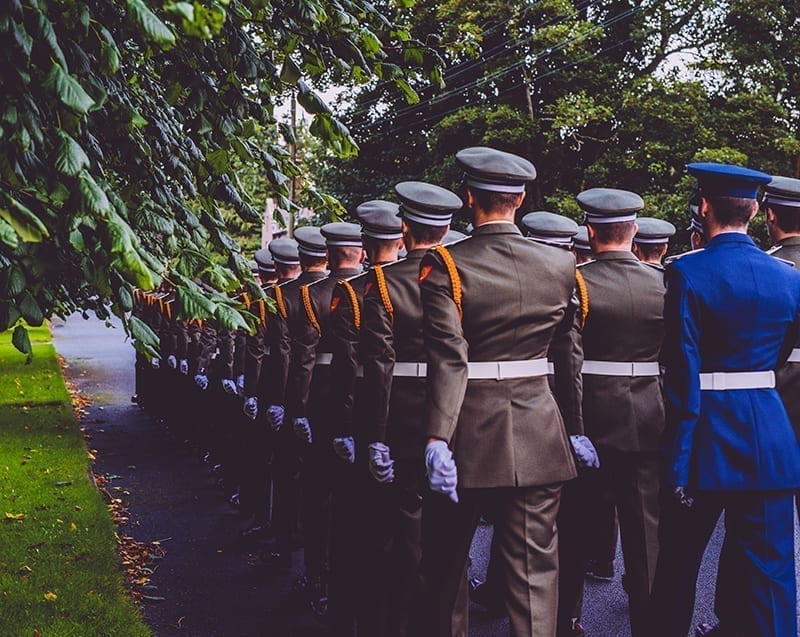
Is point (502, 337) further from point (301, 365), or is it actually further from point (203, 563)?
point (203, 563)

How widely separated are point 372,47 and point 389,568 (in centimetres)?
237

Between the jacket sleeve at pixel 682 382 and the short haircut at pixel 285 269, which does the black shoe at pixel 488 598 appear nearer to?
the jacket sleeve at pixel 682 382

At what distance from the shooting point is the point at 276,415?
6691 millimetres

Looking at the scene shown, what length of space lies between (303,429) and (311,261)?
1.19 m

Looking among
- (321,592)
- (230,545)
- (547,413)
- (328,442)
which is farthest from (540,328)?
(230,545)

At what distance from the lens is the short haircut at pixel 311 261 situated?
21.9 ft

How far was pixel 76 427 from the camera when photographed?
1257cm

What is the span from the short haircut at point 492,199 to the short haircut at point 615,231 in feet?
4.01

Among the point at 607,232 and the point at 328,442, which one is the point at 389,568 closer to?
the point at 328,442

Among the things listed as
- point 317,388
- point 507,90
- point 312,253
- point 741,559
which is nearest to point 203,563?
point 317,388

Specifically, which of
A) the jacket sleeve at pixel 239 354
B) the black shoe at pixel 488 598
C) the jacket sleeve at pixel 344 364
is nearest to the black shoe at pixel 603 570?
the black shoe at pixel 488 598

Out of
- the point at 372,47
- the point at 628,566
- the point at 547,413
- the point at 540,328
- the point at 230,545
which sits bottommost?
the point at 230,545

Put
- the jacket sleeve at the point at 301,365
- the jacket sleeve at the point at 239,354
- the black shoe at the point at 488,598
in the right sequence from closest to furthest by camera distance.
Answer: the black shoe at the point at 488,598 < the jacket sleeve at the point at 301,365 < the jacket sleeve at the point at 239,354

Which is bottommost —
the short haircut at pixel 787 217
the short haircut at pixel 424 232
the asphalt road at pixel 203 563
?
the asphalt road at pixel 203 563
